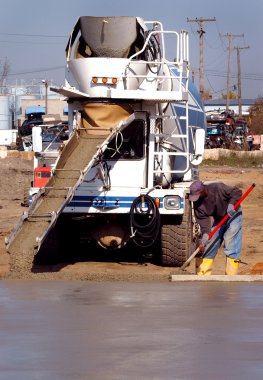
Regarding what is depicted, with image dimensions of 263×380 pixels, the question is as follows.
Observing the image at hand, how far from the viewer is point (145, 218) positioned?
49.5 feet

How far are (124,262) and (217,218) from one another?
283cm

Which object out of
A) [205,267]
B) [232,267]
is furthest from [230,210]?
[205,267]

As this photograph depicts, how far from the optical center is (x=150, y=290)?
11.9 m

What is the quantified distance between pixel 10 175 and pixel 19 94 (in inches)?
2826

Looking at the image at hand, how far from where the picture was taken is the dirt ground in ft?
45.2

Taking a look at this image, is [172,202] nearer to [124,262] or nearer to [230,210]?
[124,262]

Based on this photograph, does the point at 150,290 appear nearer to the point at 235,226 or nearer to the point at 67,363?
the point at 235,226

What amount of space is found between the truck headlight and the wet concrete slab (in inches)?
109

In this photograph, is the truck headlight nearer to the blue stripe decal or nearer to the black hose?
the blue stripe decal

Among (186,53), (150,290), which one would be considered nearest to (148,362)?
(150,290)

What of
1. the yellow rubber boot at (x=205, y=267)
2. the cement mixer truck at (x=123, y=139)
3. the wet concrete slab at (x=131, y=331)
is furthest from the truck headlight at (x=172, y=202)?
the wet concrete slab at (x=131, y=331)

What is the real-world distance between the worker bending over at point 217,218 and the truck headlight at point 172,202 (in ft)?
4.05

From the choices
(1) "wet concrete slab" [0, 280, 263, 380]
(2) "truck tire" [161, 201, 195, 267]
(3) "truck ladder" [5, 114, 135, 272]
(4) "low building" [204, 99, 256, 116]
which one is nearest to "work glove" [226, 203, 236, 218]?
(1) "wet concrete slab" [0, 280, 263, 380]

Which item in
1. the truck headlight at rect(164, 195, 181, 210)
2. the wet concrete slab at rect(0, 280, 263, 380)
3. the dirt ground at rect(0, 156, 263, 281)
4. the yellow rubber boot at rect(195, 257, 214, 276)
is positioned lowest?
the dirt ground at rect(0, 156, 263, 281)
